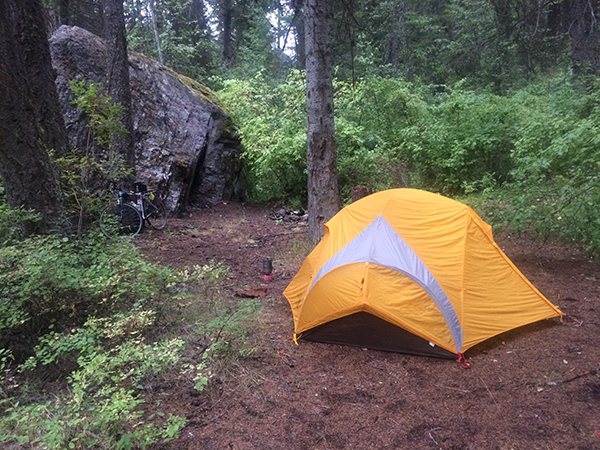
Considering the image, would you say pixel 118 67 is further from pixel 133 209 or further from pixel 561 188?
pixel 561 188

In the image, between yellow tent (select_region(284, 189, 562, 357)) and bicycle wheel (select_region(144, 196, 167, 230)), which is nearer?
yellow tent (select_region(284, 189, 562, 357))

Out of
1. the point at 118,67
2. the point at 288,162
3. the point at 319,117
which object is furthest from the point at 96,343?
the point at 288,162

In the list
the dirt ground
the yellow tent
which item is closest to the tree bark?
the dirt ground

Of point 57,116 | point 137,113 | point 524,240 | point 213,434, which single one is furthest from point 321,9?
point 137,113

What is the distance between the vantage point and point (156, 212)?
28.4 ft

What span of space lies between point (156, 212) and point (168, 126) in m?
2.92

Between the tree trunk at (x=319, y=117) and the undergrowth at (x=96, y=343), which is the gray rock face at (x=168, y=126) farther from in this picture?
the undergrowth at (x=96, y=343)

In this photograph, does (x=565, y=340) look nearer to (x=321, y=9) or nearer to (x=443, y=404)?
(x=443, y=404)

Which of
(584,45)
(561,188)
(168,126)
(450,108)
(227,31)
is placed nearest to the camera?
(561,188)

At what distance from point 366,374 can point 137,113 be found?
9111mm

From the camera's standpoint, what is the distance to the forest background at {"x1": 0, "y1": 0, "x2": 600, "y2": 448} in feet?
9.86

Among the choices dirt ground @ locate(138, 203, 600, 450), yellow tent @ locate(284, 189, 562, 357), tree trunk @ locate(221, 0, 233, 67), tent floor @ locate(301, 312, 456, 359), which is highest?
tree trunk @ locate(221, 0, 233, 67)

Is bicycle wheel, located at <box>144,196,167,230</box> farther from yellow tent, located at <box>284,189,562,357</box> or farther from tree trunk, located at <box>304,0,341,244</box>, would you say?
yellow tent, located at <box>284,189,562,357</box>

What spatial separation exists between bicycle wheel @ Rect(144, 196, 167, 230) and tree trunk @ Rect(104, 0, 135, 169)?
2.94 ft
